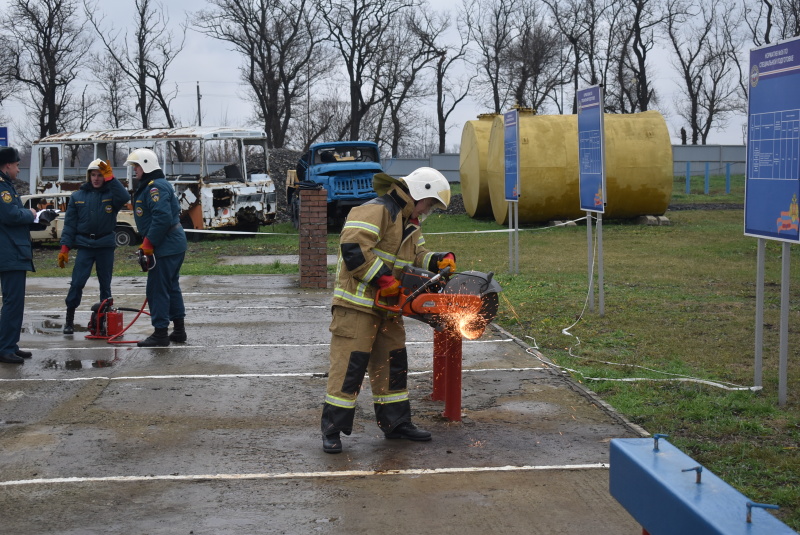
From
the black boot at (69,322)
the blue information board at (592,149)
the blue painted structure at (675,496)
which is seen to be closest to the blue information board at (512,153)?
the blue information board at (592,149)

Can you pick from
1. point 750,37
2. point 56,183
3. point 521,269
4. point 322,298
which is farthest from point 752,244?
point 750,37

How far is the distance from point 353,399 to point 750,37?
171ft

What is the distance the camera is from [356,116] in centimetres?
4809

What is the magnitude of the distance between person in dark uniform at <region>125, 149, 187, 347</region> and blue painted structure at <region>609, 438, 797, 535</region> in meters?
6.74

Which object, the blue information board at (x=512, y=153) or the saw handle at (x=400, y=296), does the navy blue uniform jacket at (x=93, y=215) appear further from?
the blue information board at (x=512, y=153)

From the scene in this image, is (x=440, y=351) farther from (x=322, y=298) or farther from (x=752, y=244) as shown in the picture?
(x=752, y=244)

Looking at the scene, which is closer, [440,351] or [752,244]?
[440,351]

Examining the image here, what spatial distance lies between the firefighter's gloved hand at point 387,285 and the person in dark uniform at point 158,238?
4074 millimetres

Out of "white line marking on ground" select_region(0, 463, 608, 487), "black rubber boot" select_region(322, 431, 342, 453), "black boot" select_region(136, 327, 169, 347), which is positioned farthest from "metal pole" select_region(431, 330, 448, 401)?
"black boot" select_region(136, 327, 169, 347)

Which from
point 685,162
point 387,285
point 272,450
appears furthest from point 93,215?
point 685,162

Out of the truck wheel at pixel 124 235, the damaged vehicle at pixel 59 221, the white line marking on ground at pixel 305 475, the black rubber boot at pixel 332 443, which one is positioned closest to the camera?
the white line marking on ground at pixel 305 475

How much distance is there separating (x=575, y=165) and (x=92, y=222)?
16.9m

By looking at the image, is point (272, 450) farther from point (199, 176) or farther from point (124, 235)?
point (199, 176)

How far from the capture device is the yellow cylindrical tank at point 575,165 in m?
24.3
